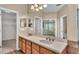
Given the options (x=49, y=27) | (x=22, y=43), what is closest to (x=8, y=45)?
(x=22, y=43)

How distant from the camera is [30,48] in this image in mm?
1638

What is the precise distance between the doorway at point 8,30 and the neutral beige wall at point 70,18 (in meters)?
0.79

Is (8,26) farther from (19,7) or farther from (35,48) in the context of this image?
(35,48)

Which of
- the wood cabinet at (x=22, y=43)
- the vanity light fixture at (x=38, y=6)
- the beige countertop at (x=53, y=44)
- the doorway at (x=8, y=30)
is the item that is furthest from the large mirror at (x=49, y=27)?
the doorway at (x=8, y=30)

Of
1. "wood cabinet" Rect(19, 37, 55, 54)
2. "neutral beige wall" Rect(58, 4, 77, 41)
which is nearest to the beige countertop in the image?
"wood cabinet" Rect(19, 37, 55, 54)

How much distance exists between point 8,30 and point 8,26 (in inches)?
2.8

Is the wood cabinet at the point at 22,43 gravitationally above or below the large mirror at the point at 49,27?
below

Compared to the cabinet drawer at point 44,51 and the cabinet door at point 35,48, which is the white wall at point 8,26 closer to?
the cabinet door at point 35,48

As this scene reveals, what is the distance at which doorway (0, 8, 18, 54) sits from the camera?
65.7 inches

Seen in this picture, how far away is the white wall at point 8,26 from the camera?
1.67 metres

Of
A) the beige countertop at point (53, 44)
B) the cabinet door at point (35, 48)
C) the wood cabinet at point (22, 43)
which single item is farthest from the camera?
the wood cabinet at point (22, 43)

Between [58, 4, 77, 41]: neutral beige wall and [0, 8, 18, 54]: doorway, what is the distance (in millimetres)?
786
